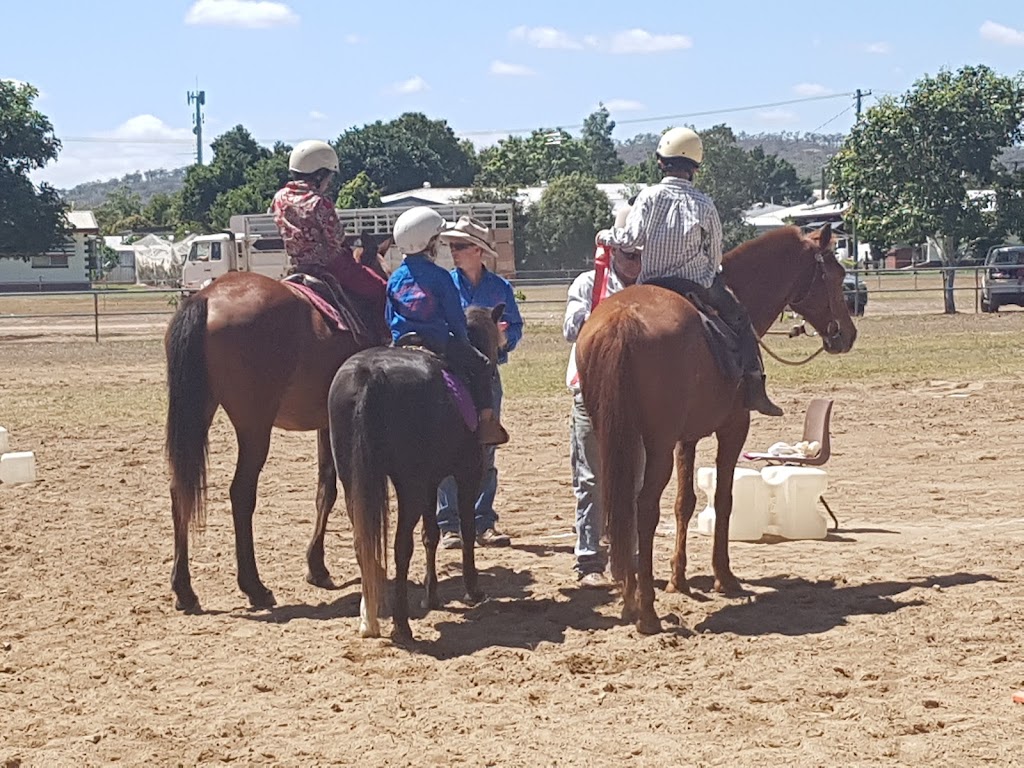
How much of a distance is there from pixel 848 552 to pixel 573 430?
1.98 m

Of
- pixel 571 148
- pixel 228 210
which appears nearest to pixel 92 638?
pixel 228 210

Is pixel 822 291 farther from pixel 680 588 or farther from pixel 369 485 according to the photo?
pixel 369 485

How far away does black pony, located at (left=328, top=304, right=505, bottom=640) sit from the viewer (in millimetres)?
6520

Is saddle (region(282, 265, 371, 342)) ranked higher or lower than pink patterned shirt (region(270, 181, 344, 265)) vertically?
lower

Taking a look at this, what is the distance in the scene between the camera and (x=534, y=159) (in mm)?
100000

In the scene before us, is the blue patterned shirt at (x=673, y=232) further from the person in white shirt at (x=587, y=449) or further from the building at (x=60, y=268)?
the building at (x=60, y=268)

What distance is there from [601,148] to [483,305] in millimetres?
126623

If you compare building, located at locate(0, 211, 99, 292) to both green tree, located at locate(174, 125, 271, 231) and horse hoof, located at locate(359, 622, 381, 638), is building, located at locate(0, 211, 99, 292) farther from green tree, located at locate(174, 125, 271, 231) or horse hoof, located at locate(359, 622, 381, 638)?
horse hoof, located at locate(359, 622, 381, 638)

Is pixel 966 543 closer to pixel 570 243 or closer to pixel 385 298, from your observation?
pixel 385 298

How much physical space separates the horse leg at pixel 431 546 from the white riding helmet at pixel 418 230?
1283mm

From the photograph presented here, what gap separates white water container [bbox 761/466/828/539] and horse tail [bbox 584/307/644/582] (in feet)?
8.28

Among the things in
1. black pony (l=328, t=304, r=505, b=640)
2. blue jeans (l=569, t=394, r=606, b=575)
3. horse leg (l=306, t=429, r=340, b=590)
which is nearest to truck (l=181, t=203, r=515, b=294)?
horse leg (l=306, t=429, r=340, b=590)

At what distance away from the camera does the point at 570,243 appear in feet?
219

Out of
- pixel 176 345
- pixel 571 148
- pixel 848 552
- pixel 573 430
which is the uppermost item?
pixel 571 148
